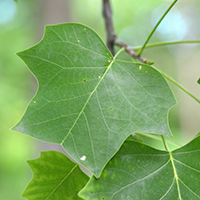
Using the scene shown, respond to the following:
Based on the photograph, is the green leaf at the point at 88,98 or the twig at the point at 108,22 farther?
the twig at the point at 108,22

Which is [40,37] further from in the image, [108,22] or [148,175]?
[148,175]

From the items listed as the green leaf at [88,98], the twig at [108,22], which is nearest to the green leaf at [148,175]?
the green leaf at [88,98]

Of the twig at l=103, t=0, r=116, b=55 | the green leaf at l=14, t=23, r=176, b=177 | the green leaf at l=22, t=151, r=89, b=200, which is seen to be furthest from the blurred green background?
the green leaf at l=14, t=23, r=176, b=177

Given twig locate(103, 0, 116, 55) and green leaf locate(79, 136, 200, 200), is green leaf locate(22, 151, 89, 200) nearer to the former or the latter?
green leaf locate(79, 136, 200, 200)

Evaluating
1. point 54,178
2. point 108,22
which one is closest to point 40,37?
point 108,22

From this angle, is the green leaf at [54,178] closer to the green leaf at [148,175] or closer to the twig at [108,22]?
the green leaf at [148,175]
